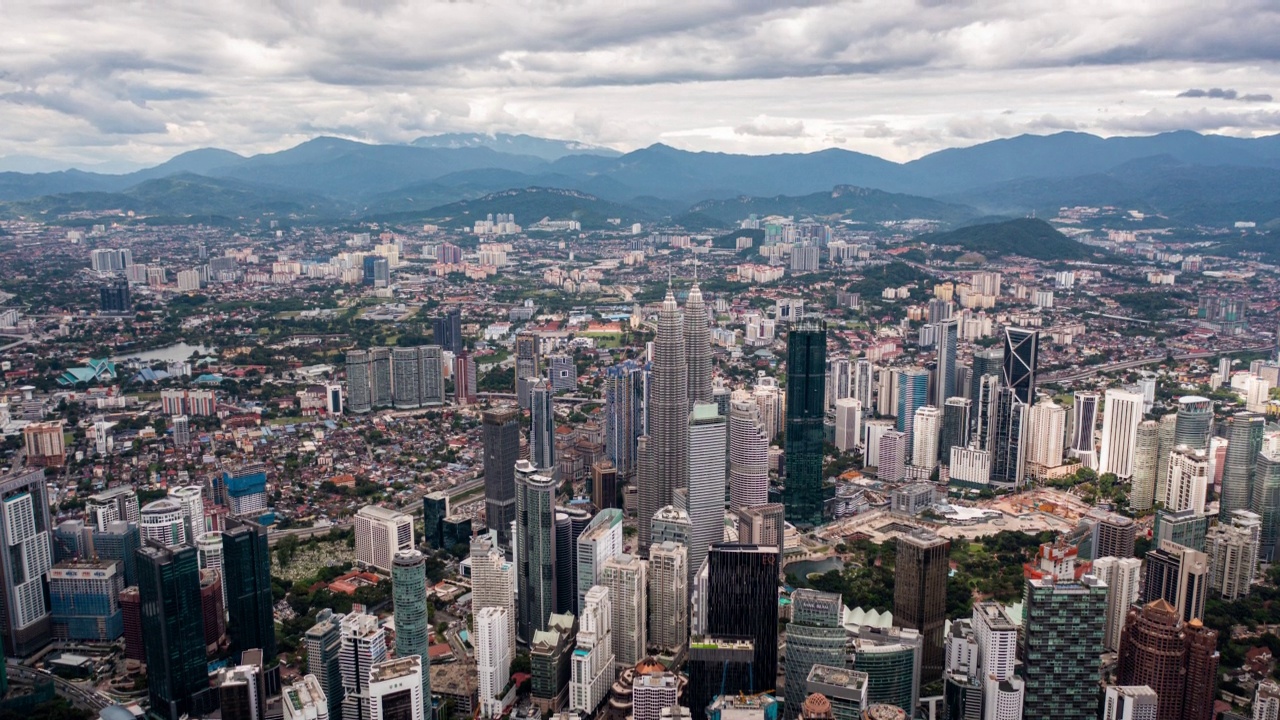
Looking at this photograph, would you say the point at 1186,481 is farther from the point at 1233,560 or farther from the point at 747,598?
the point at 747,598

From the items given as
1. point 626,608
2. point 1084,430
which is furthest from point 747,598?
point 1084,430

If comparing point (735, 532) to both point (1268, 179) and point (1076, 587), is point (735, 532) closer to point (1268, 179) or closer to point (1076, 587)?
point (1076, 587)

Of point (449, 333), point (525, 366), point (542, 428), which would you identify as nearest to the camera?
point (542, 428)

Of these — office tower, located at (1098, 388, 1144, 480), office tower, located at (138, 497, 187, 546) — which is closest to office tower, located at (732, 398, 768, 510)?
office tower, located at (1098, 388, 1144, 480)

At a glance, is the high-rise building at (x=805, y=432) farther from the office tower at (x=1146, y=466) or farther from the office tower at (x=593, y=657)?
the office tower at (x=593, y=657)

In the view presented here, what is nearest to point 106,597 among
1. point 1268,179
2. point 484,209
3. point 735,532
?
point 735,532

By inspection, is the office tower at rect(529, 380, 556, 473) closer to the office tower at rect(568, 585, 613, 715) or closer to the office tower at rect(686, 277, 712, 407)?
the office tower at rect(686, 277, 712, 407)
